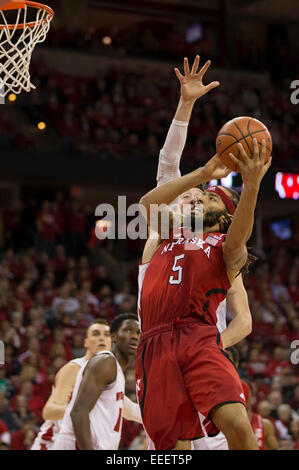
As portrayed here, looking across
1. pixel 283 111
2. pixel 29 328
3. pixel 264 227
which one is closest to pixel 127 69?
pixel 283 111

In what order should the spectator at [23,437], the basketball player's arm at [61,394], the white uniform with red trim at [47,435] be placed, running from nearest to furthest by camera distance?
the basketball player's arm at [61,394] < the white uniform with red trim at [47,435] < the spectator at [23,437]

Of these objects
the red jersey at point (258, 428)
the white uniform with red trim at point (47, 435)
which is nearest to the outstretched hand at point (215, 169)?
the white uniform with red trim at point (47, 435)

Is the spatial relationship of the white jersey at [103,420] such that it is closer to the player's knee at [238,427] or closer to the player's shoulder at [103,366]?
the player's shoulder at [103,366]

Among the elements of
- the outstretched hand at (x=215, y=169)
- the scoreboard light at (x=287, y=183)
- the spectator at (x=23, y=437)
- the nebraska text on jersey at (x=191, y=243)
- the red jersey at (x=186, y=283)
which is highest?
the scoreboard light at (x=287, y=183)

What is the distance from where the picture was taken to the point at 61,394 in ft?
19.5

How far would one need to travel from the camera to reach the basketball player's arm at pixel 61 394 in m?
5.88

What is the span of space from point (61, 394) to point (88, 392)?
0.89 metres

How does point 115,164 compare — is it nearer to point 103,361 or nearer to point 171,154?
point 103,361

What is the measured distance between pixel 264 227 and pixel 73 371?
16121mm

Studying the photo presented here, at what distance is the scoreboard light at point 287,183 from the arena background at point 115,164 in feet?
Result: 0.14

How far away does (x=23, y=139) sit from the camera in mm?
15055

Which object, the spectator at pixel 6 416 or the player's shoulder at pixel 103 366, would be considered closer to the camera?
the player's shoulder at pixel 103 366

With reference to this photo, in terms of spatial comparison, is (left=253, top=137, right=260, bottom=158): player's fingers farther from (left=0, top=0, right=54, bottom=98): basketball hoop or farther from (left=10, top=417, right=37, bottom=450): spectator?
(left=10, top=417, right=37, bottom=450): spectator

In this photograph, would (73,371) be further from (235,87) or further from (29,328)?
(235,87)
